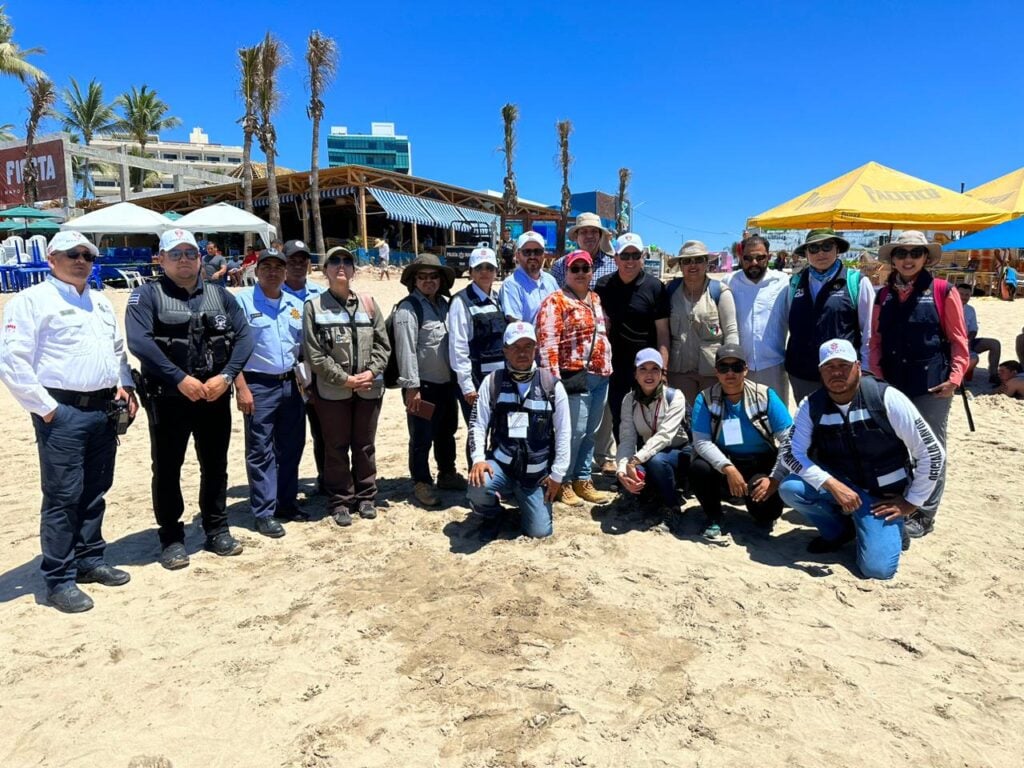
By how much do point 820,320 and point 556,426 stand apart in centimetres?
188

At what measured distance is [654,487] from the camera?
14.9 feet

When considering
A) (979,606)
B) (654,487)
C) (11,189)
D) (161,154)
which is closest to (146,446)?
(654,487)

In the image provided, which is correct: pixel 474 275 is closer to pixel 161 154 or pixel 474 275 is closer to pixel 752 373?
pixel 752 373

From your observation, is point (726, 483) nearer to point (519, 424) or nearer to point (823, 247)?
point (519, 424)


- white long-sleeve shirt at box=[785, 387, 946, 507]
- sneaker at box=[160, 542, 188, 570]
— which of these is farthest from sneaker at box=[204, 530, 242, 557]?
white long-sleeve shirt at box=[785, 387, 946, 507]

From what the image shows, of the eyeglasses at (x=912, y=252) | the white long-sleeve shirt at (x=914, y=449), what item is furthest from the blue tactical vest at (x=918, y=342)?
the white long-sleeve shirt at (x=914, y=449)

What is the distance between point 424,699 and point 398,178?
84.4 ft

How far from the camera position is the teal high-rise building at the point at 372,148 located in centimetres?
10369

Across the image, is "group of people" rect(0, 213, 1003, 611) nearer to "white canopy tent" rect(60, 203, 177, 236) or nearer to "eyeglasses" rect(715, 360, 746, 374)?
"eyeglasses" rect(715, 360, 746, 374)

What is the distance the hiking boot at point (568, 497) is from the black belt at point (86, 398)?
2985mm

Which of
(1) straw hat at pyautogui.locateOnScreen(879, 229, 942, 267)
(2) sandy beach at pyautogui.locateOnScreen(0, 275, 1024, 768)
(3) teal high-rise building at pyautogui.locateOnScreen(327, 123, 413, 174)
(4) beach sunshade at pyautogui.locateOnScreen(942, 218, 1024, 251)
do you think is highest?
(3) teal high-rise building at pyautogui.locateOnScreen(327, 123, 413, 174)

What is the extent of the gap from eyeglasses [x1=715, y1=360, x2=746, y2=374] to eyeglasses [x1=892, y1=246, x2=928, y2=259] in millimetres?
1253

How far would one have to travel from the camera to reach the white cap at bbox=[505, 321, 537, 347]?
413cm

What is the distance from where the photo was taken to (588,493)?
494cm
